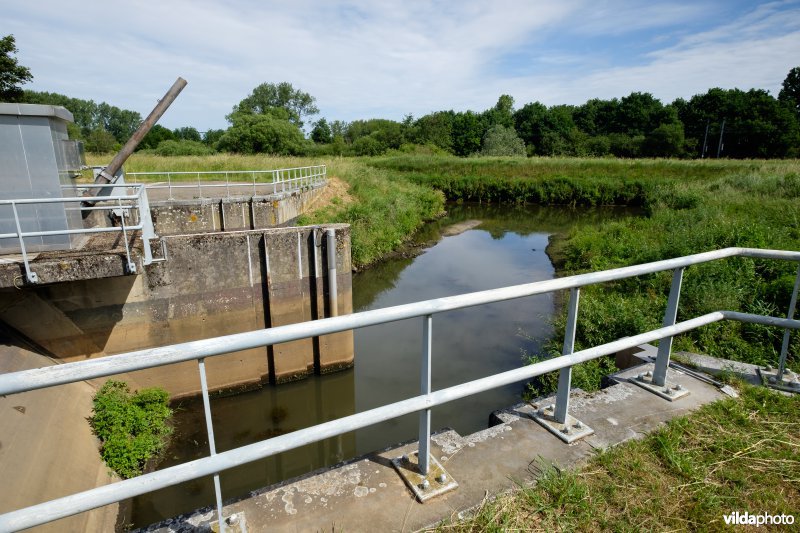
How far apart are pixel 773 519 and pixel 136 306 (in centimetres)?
840

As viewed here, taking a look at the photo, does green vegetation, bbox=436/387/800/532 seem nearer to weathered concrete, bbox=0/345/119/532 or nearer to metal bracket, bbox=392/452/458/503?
metal bracket, bbox=392/452/458/503

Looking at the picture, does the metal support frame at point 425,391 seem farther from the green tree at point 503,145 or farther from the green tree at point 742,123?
the green tree at point 742,123

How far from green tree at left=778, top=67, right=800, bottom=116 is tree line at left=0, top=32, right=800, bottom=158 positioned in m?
0.14

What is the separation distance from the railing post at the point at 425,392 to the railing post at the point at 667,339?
72.3 inches

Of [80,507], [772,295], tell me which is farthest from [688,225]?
[80,507]

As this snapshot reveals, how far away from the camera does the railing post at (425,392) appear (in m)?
2.09

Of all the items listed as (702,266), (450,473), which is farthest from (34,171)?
(702,266)

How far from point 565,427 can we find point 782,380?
1997 mm

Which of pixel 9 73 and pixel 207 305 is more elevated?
pixel 9 73

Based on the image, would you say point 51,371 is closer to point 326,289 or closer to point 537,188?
point 326,289

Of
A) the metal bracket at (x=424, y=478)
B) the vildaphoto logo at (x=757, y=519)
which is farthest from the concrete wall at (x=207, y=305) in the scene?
the vildaphoto logo at (x=757, y=519)

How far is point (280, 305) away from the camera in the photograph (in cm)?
887

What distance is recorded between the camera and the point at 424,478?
7.52ft

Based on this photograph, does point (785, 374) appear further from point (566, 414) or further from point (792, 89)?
point (792, 89)
